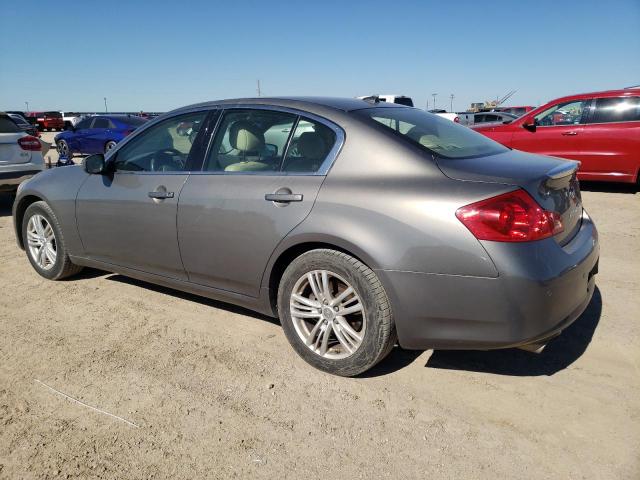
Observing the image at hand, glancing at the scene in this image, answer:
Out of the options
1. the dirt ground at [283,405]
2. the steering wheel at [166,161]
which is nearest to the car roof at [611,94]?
the dirt ground at [283,405]

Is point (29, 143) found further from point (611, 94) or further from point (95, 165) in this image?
point (611, 94)

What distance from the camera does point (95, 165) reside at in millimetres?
3945

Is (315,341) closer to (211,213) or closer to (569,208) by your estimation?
(211,213)

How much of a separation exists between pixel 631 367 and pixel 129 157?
12.3 feet

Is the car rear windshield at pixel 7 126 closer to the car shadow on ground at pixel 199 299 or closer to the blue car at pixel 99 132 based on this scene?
the car shadow on ground at pixel 199 299

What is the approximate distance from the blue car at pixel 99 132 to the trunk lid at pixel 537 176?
620 inches

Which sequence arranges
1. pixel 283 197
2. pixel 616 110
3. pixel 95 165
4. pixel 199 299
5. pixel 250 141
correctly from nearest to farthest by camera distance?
1. pixel 283 197
2. pixel 250 141
3. pixel 95 165
4. pixel 199 299
5. pixel 616 110

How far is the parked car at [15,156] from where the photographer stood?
24.6 ft

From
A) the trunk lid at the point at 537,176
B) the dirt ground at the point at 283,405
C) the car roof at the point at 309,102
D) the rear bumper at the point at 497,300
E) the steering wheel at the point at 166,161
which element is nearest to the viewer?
the dirt ground at the point at 283,405

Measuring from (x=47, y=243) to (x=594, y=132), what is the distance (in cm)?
840

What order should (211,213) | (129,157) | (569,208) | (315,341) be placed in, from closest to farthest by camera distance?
(569,208)
(315,341)
(211,213)
(129,157)

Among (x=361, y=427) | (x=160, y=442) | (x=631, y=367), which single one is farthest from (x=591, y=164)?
(x=160, y=442)

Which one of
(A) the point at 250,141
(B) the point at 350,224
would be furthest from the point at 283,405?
(A) the point at 250,141

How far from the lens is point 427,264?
248cm
